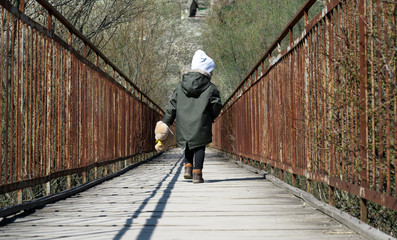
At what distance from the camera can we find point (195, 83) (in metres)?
6.02

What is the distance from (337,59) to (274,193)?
191 cm

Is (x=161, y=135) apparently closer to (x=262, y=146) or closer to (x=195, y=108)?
(x=195, y=108)

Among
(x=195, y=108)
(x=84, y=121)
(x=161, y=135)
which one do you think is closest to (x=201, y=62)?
(x=195, y=108)

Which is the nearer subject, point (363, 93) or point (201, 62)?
point (363, 93)

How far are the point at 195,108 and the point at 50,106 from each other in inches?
79.9

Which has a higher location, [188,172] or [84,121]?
[84,121]

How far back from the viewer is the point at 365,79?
2.71 m

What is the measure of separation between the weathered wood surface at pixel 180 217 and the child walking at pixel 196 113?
3.04 ft

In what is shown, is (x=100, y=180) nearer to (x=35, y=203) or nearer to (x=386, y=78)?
(x=35, y=203)

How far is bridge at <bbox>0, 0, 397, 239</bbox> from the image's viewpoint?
2.71 m

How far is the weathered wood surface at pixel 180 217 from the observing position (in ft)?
9.32

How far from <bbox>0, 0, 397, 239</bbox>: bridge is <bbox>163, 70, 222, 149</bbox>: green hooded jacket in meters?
0.56

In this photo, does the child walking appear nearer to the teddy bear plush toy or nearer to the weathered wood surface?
the teddy bear plush toy

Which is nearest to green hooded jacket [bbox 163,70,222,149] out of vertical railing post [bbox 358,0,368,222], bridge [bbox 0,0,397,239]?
bridge [bbox 0,0,397,239]
